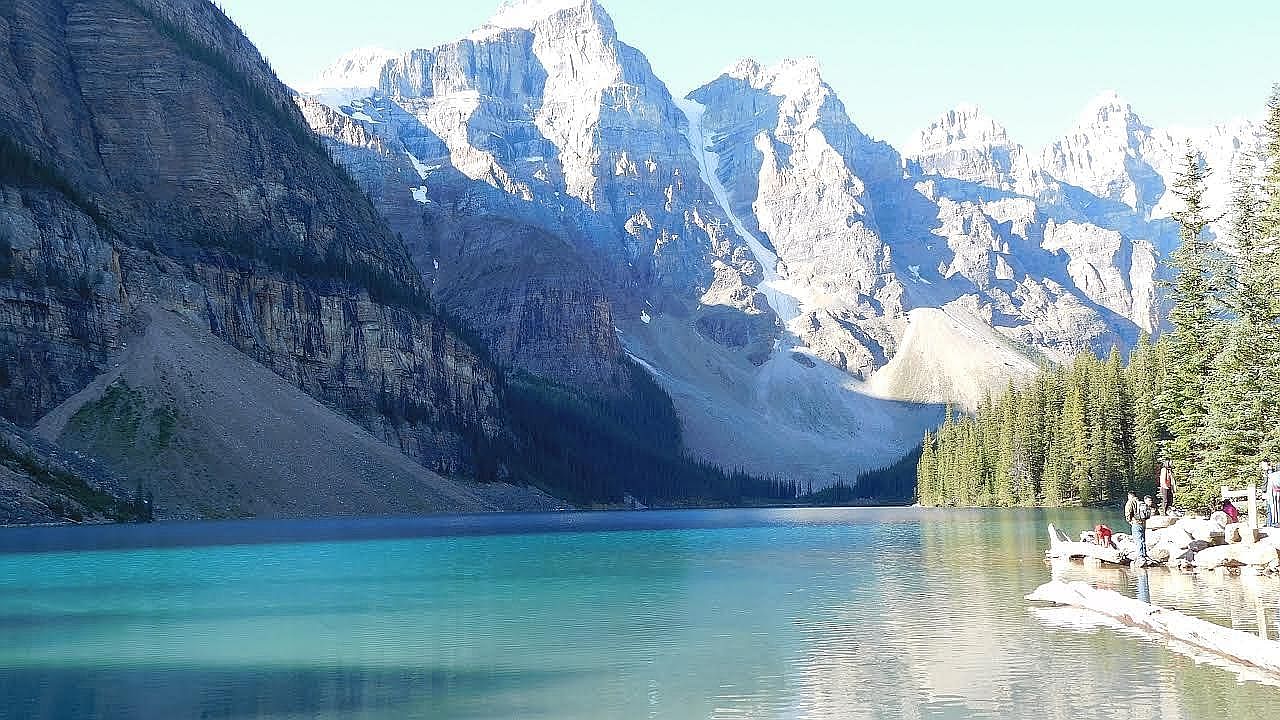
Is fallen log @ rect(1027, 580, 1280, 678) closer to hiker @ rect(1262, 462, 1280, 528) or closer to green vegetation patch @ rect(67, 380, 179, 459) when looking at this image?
hiker @ rect(1262, 462, 1280, 528)

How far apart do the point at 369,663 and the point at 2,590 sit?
28739 millimetres

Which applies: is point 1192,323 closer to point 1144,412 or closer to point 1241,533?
point 1241,533

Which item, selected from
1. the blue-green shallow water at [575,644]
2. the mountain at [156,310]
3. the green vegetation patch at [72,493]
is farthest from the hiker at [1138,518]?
the mountain at [156,310]

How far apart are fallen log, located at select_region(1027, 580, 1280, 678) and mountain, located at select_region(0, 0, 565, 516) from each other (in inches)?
4222

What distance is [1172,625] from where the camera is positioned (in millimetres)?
31641

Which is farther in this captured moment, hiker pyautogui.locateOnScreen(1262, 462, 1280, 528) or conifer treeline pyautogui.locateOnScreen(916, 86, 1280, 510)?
conifer treeline pyautogui.locateOnScreen(916, 86, 1280, 510)

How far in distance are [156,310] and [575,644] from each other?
139 metres

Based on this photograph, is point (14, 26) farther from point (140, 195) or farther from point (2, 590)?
point (2, 590)

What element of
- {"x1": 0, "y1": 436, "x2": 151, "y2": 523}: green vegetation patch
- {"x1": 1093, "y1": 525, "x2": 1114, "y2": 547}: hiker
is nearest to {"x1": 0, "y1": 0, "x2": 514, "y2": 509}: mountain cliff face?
{"x1": 0, "y1": 436, "x2": 151, "y2": 523}: green vegetation patch

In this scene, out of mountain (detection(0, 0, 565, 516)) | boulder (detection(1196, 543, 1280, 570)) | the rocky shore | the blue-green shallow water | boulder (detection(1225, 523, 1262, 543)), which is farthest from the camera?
mountain (detection(0, 0, 565, 516))

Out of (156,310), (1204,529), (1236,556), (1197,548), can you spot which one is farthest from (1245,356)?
(156,310)

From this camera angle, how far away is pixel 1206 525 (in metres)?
51.1

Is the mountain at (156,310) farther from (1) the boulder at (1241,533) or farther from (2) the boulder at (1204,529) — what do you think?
(1) the boulder at (1241,533)

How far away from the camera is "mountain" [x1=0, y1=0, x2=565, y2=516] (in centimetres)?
13462
